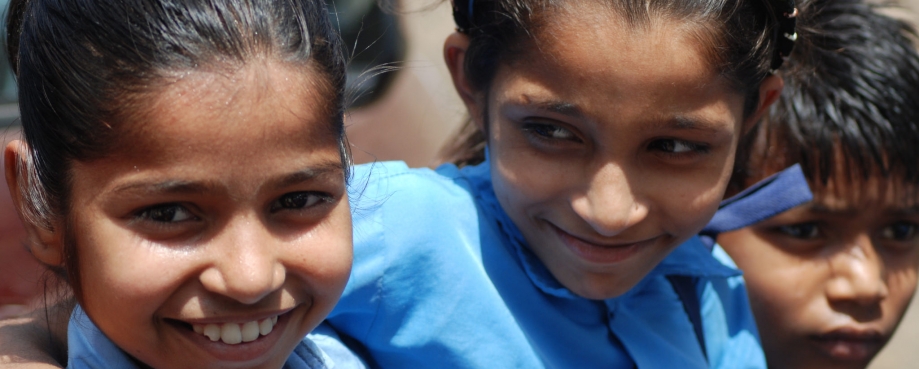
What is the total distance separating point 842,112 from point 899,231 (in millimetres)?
413

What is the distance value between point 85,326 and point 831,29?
2.15m

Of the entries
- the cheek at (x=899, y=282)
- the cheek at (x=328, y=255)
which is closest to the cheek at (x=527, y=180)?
the cheek at (x=328, y=255)

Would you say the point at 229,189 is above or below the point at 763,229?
above

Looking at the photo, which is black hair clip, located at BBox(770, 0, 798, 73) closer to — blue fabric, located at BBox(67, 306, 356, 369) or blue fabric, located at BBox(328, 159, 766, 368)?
blue fabric, located at BBox(328, 159, 766, 368)

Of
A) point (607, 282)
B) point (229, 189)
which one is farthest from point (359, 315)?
point (229, 189)

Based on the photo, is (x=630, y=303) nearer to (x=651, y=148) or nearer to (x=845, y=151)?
(x=651, y=148)

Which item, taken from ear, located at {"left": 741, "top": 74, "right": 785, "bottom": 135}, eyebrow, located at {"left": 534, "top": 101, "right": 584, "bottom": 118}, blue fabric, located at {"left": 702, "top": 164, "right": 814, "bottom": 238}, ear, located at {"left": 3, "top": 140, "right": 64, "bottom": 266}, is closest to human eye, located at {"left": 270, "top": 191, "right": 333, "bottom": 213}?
ear, located at {"left": 3, "top": 140, "right": 64, "bottom": 266}

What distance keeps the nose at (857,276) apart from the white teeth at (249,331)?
1.78m

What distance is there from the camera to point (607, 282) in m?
1.86

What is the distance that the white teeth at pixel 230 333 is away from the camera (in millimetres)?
1316

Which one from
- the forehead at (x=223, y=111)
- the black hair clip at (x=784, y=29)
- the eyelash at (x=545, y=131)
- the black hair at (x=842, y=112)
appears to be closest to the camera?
the forehead at (x=223, y=111)

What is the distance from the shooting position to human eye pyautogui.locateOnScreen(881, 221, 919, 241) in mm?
2545

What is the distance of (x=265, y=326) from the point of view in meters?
1.35

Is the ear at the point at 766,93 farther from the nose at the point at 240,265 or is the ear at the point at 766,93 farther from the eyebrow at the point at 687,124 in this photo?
the nose at the point at 240,265
